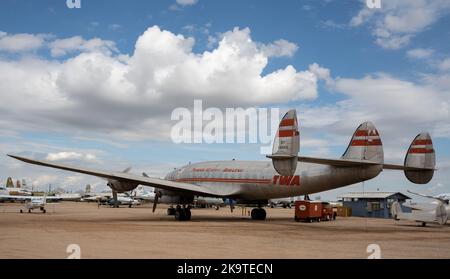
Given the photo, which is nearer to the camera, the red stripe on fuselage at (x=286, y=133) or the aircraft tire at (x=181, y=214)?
the red stripe on fuselage at (x=286, y=133)

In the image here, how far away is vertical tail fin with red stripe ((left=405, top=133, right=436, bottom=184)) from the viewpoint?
26.5m

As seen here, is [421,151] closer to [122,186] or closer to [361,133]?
[361,133]

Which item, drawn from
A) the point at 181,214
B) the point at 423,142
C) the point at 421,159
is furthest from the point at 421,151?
the point at 181,214

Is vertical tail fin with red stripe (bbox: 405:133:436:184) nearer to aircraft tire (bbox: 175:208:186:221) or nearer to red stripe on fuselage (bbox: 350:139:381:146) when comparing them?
red stripe on fuselage (bbox: 350:139:381:146)

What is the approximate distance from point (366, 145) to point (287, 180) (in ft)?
22.6

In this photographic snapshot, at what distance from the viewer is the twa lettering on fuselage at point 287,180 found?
1181 inches

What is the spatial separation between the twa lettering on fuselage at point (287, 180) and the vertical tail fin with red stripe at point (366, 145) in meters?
4.63

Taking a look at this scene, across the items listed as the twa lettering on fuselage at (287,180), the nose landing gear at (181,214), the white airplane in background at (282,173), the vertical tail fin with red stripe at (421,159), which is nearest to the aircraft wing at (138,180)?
the white airplane in background at (282,173)

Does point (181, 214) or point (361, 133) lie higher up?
point (361, 133)

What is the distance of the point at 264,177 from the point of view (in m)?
32.2

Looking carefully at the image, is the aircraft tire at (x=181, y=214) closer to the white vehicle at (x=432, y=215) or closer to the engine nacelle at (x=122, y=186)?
the engine nacelle at (x=122, y=186)

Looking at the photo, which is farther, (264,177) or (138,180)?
(264,177)
